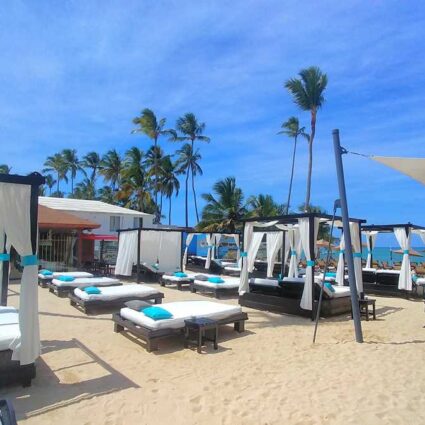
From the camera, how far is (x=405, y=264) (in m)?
12.6

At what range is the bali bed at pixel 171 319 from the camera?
5836 millimetres

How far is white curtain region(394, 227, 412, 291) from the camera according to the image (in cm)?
1243

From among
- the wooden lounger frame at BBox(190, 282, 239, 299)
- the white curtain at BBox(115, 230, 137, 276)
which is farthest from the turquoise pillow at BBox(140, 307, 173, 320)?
the white curtain at BBox(115, 230, 137, 276)

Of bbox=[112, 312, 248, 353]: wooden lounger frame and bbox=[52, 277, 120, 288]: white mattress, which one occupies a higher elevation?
bbox=[52, 277, 120, 288]: white mattress

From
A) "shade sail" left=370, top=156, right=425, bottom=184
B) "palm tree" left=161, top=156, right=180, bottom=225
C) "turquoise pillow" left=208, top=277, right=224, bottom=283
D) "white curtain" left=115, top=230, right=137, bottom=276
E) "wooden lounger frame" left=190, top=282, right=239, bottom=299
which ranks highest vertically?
"palm tree" left=161, top=156, right=180, bottom=225

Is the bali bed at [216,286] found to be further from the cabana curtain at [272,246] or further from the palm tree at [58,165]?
the palm tree at [58,165]

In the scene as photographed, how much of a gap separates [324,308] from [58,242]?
14164 millimetres

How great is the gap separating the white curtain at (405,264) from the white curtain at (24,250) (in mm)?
11829

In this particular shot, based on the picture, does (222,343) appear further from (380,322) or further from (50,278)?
(50,278)

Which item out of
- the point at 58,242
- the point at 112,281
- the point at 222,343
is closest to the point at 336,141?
the point at 222,343

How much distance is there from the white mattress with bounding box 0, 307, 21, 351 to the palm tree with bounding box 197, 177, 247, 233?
1836 cm

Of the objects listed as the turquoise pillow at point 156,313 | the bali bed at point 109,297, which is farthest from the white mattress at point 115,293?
the turquoise pillow at point 156,313

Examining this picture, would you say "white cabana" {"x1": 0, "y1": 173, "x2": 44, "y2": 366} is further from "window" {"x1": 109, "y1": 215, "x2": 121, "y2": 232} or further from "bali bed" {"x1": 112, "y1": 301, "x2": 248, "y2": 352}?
"window" {"x1": 109, "y1": 215, "x2": 121, "y2": 232}

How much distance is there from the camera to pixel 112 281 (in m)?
11.4
